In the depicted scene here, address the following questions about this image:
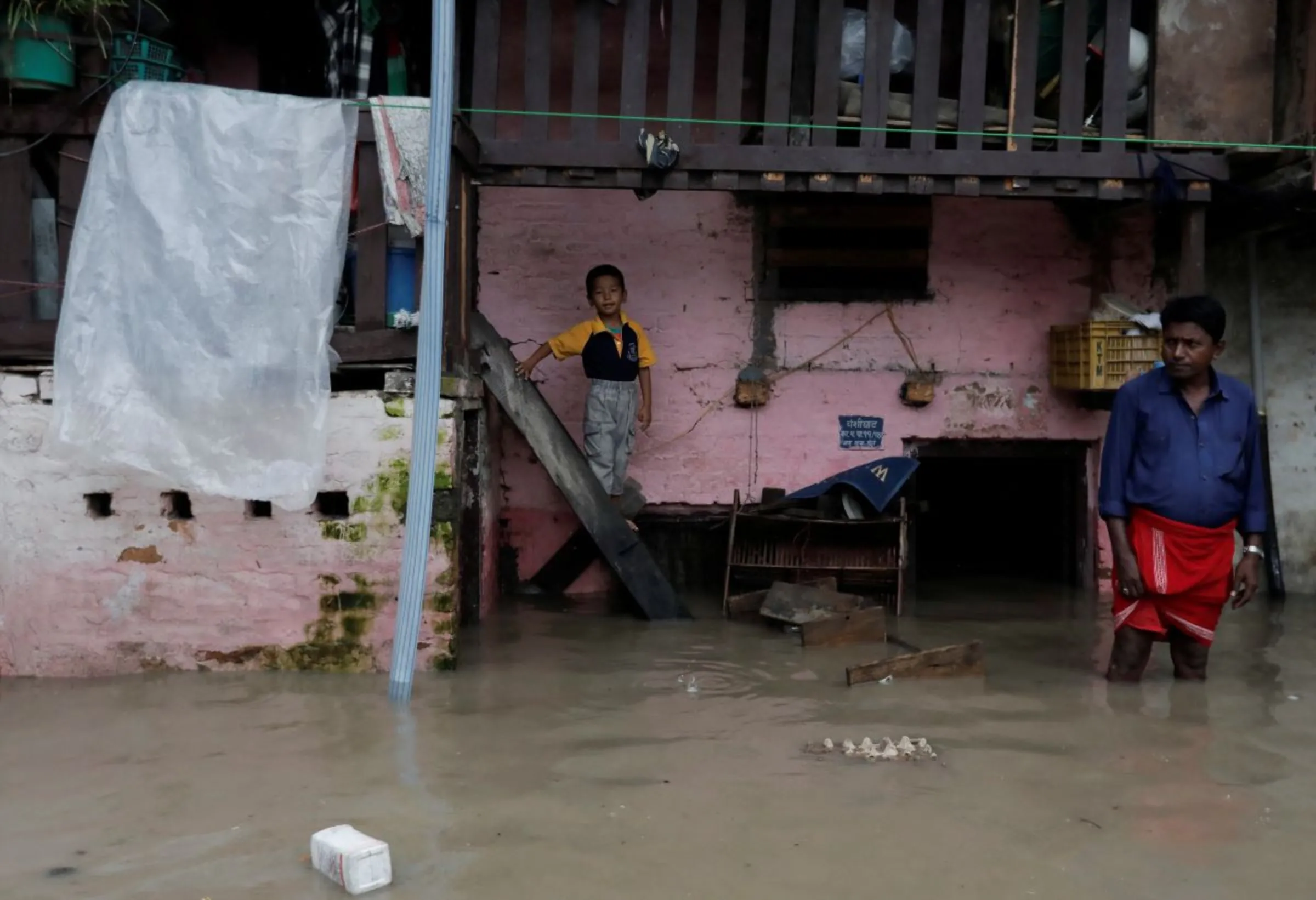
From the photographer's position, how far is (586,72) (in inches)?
246

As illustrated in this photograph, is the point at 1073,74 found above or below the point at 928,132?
above

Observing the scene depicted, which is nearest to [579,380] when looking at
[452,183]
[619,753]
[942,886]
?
[452,183]

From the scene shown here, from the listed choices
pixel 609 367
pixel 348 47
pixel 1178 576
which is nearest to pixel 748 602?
pixel 609 367

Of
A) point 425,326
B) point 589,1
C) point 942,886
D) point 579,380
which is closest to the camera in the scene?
point 942,886

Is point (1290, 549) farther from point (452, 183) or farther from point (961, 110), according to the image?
point (452, 183)

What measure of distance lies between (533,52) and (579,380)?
2257 millimetres

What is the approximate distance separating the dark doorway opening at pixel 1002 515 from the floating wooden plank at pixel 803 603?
1.32m

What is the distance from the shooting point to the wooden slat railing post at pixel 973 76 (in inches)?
249

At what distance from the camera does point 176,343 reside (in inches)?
209

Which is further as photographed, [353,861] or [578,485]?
[578,485]

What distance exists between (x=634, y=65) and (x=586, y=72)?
0.27 metres

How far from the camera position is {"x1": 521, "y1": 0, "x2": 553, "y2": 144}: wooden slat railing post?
6.21m

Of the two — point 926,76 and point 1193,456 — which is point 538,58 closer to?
point 926,76

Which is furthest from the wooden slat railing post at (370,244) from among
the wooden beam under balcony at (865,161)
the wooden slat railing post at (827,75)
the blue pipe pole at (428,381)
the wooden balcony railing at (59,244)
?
the wooden slat railing post at (827,75)
